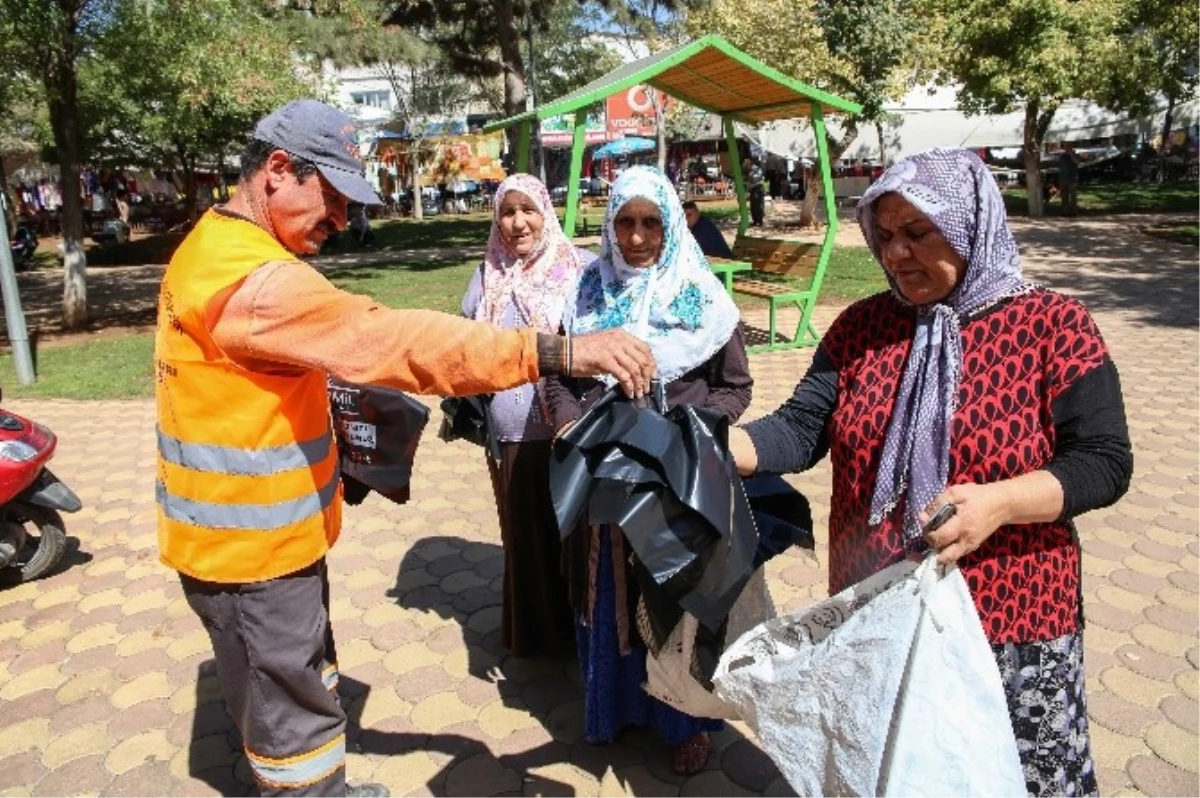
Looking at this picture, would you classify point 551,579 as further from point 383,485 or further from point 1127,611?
point 1127,611

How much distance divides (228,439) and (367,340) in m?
0.44

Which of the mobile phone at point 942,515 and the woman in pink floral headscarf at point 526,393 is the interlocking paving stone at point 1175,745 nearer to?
the mobile phone at point 942,515

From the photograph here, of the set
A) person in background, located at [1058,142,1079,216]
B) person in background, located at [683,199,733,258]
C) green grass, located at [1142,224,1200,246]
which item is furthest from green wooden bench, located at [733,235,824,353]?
person in background, located at [1058,142,1079,216]

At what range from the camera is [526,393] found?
10.2 feet

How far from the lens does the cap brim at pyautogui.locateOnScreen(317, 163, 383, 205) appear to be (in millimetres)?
1853

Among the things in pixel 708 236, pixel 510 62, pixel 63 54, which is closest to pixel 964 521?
pixel 708 236

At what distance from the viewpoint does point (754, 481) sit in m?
2.12

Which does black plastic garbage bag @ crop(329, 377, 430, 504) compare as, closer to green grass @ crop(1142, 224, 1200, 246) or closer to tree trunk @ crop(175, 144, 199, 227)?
green grass @ crop(1142, 224, 1200, 246)

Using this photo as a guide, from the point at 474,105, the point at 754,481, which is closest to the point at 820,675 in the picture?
the point at 754,481

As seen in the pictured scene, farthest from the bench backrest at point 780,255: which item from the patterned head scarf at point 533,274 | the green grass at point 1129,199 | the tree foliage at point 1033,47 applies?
the green grass at point 1129,199

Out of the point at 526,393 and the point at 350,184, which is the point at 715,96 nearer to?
the point at 526,393

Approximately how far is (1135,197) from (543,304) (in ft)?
83.8

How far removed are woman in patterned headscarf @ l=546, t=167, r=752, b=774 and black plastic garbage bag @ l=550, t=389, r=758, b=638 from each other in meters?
0.54

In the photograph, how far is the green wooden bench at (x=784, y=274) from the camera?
27.7ft
